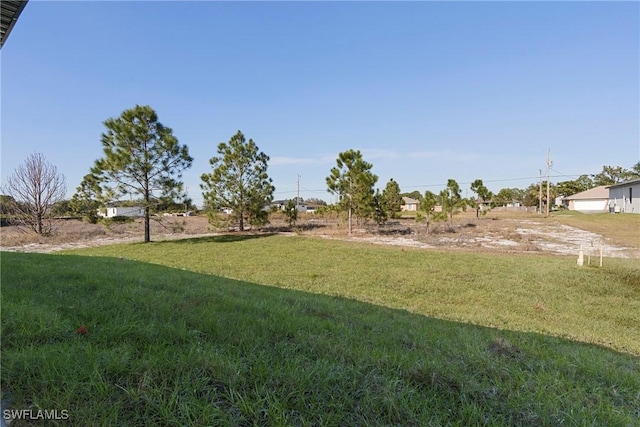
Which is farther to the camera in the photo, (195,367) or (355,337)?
(355,337)

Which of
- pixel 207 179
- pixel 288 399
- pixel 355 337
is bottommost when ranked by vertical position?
pixel 355 337

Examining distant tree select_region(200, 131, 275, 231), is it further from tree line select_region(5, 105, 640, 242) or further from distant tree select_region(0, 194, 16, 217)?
distant tree select_region(0, 194, 16, 217)

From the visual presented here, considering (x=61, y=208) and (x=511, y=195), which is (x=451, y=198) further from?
(x=511, y=195)

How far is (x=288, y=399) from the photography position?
148 centimetres

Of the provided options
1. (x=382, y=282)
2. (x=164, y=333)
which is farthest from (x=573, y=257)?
(x=164, y=333)

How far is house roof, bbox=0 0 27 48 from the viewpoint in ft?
9.67

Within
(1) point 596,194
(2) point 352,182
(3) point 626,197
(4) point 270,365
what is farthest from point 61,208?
(1) point 596,194

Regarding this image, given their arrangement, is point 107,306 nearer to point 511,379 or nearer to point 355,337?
point 355,337

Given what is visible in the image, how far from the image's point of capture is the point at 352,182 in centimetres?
1898

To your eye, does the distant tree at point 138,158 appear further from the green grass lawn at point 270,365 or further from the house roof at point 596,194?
the house roof at point 596,194

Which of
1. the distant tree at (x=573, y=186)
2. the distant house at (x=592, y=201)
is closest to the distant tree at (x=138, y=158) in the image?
the distant house at (x=592, y=201)

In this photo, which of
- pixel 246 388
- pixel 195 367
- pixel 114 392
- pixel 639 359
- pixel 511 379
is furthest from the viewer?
pixel 639 359

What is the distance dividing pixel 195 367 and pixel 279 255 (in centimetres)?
947

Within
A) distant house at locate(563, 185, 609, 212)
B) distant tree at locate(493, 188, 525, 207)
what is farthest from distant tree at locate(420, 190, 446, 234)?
distant tree at locate(493, 188, 525, 207)
